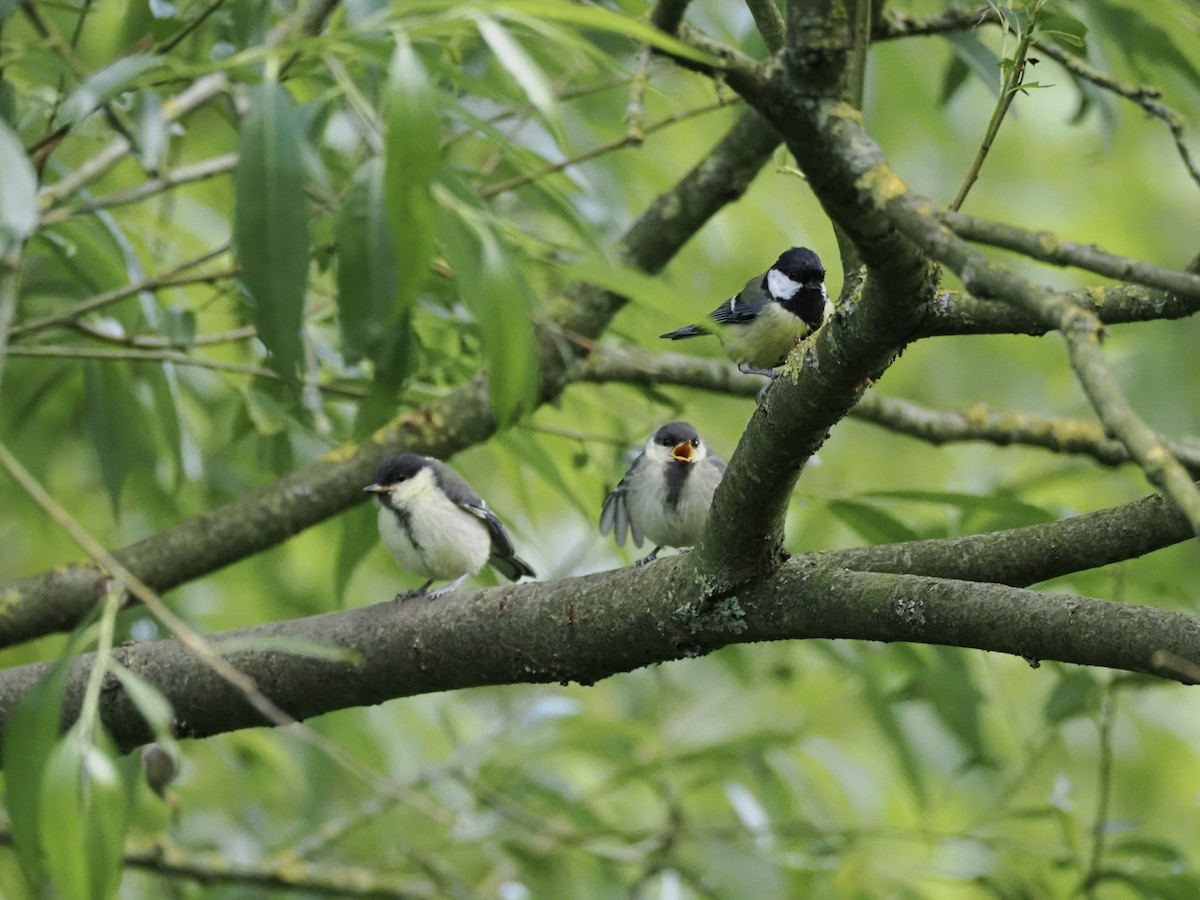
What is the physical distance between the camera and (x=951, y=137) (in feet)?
18.4

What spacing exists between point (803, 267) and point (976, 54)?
2.65 feet

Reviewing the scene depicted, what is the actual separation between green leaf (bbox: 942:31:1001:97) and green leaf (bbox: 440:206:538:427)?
1.97 m

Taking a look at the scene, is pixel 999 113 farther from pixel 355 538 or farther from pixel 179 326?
pixel 355 538

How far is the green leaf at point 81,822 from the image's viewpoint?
196 centimetres

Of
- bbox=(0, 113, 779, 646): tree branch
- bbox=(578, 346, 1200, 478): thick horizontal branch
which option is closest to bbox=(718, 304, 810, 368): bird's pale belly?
bbox=(0, 113, 779, 646): tree branch

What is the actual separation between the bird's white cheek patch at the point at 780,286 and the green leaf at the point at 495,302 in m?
1.45

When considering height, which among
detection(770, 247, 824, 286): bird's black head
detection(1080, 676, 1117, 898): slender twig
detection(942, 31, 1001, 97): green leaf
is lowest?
detection(1080, 676, 1117, 898): slender twig

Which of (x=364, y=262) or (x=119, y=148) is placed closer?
(x=364, y=262)

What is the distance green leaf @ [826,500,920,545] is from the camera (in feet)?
Result: 11.7

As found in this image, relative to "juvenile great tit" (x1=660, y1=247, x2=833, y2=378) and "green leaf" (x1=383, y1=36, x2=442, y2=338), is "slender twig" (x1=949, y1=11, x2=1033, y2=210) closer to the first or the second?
"green leaf" (x1=383, y1=36, x2=442, y2=338)

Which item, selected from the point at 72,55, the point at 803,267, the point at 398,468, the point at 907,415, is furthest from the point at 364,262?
the point at 907,415

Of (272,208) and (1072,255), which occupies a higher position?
(272,208)

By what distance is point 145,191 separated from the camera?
3430 mm

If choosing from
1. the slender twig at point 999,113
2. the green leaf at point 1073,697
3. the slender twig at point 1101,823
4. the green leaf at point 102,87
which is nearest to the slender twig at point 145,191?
the green leaf at point 102,87
